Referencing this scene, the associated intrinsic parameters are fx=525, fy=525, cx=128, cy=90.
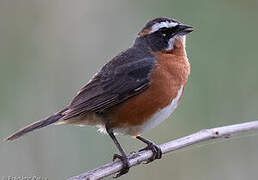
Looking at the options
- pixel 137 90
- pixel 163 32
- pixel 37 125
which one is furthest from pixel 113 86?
pixel 37 125

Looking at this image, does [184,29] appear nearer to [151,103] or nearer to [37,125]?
[151,103]

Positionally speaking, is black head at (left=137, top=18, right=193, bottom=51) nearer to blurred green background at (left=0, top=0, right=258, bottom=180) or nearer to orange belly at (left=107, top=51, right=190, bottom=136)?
blurred green background at (left=0, top=0, right=258, bottom=180)

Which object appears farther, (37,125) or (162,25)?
(162,25)

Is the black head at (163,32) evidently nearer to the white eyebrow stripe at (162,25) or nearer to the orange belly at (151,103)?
the white eyebrow stripe at (162,25)

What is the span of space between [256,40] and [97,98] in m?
2.18

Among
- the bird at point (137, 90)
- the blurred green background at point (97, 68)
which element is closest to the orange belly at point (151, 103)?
the bird at point (137, 90)

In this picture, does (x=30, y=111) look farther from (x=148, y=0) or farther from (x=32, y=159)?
(x=148, y=0)

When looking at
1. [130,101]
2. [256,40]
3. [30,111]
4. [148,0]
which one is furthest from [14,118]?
[256,40]

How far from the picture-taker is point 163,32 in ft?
22.1

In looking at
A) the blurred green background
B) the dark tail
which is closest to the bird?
the dark tail

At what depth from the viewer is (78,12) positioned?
719 centimetres

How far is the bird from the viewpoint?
614cm

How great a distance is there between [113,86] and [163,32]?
0.97 meters

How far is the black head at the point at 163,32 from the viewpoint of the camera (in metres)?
6.58
